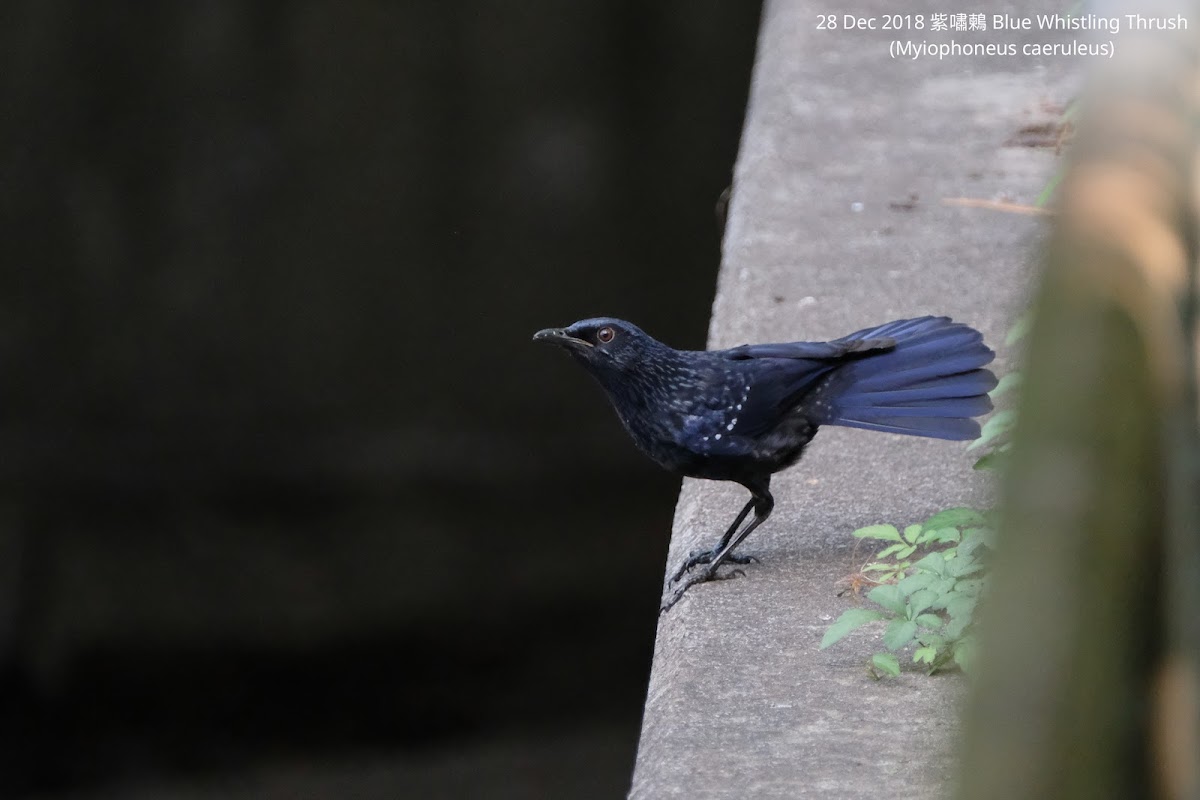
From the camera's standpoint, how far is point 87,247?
8242 millimetres

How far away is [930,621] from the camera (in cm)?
241

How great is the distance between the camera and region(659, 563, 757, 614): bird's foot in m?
2.97

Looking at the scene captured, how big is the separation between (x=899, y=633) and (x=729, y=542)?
0.79 metres

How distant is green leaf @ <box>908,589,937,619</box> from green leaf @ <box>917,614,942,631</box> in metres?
0.01

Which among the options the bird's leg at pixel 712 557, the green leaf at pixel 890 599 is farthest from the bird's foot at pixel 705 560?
the green leaf at pixel 890 599

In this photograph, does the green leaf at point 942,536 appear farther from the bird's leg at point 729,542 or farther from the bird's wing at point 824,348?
the bird's wing at point 824,348

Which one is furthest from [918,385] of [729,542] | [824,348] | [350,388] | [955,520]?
[350,388]

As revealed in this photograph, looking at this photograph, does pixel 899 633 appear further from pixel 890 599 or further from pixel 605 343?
pixel 605 343

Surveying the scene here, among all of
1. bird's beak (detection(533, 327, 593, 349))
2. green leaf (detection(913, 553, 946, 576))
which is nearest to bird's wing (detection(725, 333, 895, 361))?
bird's beak (detection(533, 327, 593, 349))

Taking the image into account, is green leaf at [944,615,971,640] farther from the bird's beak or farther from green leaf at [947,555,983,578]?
the bird's beak

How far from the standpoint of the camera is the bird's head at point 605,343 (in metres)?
3.28

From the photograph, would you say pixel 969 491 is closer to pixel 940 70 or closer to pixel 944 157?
pixel 944 157

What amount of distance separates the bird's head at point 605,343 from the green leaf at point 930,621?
1042 millimetres

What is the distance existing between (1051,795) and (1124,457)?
134 millimetres
